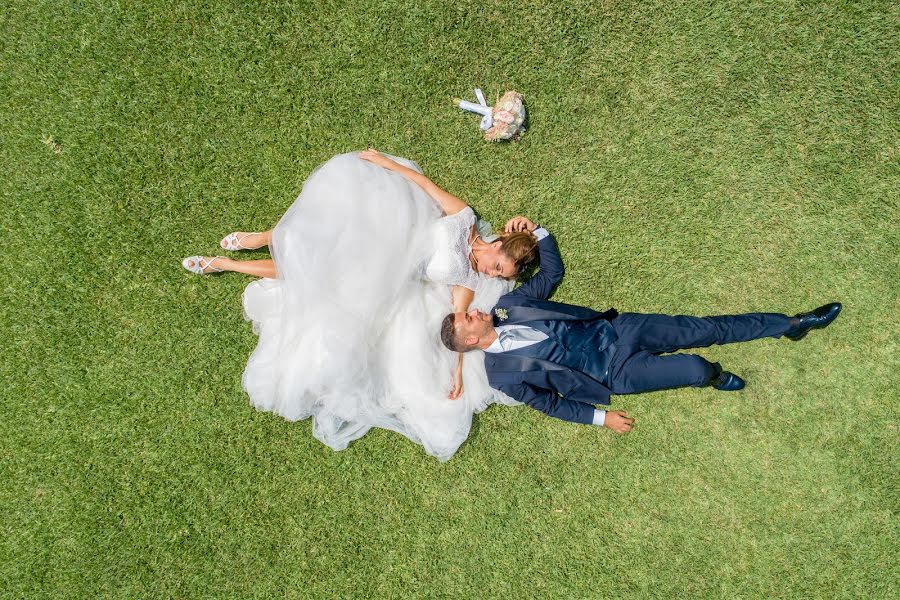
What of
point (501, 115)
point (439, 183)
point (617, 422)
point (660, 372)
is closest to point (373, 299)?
point (439, 183)

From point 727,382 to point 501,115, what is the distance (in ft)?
10.9

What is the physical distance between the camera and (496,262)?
170 inches

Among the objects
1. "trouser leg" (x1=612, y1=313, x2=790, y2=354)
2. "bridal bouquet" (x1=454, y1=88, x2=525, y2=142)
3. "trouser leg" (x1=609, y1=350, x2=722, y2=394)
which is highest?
"bridal bouquet" (x1=454, y1=88, x2=525, y2=142)

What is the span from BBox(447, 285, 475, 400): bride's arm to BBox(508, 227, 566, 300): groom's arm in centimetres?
39

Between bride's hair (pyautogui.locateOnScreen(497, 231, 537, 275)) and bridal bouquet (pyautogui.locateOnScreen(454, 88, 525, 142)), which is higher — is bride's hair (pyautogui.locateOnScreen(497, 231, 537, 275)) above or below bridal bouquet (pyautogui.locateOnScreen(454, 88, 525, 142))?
below

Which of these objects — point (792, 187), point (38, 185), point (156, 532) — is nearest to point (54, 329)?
point (38, 185)

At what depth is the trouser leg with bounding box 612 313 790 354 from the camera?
455 centimetres

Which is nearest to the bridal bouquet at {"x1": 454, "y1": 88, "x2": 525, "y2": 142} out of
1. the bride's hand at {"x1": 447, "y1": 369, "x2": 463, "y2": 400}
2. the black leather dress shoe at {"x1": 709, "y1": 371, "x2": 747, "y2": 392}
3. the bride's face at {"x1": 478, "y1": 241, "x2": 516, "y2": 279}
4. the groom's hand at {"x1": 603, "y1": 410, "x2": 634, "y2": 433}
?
the bride's face at {"x1": 478, "y1": 241, "x2": 516, "y2": 279}

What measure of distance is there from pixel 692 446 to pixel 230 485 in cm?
464

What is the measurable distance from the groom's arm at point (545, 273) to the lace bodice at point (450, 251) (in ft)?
1.77

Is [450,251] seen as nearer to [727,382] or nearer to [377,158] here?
[377,158]

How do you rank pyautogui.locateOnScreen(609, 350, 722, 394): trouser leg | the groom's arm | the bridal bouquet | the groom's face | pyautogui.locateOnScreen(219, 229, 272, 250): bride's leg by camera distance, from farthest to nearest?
pyautogui.locateOnScreen(219, 229, 272, 250): bride's leg
the bridal bouquet
the groom's arm
pyautogui.locateOnScreen(609, 350, 722, 394): trouser leg
the groom's face

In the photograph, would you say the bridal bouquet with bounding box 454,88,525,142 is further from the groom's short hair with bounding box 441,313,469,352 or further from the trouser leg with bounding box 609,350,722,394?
the trouser leg with bounding box 609,350,722,394

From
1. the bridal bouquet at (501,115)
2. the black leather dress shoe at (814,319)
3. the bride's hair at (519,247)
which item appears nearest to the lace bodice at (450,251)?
the bride's hair at (519,247)
